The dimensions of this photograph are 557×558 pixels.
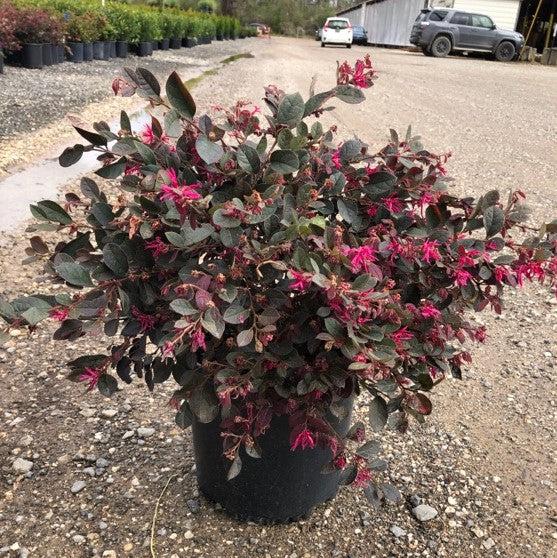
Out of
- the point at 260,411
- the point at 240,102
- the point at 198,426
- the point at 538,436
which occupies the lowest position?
the point at 538,436

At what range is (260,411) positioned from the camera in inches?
60.8

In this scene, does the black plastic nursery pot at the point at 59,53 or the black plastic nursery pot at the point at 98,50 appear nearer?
the black plastic nursery pot at the point at 59,53

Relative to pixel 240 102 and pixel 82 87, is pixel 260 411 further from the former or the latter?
pixel 82 87

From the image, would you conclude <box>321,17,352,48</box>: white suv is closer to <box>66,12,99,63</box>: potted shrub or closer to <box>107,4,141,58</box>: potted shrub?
<box>107,4,141,58</box>: potted shrub

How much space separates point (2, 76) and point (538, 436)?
1029cm

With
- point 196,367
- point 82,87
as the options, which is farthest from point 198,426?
point 82,87

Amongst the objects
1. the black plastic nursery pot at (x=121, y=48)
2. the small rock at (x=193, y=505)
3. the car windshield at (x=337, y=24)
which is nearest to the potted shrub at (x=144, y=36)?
the black plastic nursery pot at (x=121, y=48)

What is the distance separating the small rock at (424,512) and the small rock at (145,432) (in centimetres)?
93

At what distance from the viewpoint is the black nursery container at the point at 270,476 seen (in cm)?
183

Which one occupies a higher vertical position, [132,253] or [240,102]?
[240,102]

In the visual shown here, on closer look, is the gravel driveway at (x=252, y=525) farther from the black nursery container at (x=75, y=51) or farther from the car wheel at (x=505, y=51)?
the car wheel at (x=505, y=51)

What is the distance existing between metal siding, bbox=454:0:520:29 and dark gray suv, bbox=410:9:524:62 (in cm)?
421

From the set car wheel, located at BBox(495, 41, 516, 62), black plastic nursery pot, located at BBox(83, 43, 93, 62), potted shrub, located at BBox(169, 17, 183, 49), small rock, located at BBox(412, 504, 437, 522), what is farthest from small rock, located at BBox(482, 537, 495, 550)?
car wheel, located at BBox(495, 41, 516, 62)

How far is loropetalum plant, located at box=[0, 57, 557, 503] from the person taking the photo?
1.33m
